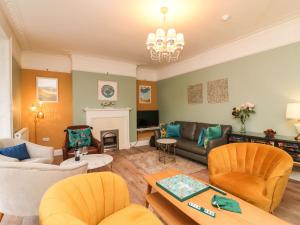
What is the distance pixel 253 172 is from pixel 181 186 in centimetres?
120

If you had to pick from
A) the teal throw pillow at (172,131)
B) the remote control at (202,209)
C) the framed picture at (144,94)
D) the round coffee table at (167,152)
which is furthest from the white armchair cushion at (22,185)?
the framed picture at (144,94)

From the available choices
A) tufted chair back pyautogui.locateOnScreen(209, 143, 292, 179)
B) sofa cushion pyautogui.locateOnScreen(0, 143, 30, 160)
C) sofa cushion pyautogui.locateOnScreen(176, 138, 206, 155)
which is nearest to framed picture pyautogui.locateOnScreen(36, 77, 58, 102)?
sofa cushion pyautogui.locateOnScreen(0, 143, 30, 160)

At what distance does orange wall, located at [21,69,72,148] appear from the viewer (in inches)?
169

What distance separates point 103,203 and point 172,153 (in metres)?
3.43

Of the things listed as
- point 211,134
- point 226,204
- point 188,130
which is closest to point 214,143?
point 211,134

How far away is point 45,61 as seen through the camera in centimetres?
456

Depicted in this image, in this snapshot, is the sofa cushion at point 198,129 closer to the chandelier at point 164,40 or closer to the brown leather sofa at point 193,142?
the brown leather sofa at point 193,142

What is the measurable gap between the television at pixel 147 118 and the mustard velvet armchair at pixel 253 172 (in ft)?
12.3

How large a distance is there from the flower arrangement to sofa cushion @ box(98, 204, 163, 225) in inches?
125

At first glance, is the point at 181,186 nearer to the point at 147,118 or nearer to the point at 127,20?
the point at 127,20

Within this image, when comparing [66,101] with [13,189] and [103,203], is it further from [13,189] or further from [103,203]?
[103,203]

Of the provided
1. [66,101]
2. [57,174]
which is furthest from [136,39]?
[57,174]

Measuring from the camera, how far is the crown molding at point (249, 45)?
116 inches

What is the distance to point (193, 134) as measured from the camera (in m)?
4.61
